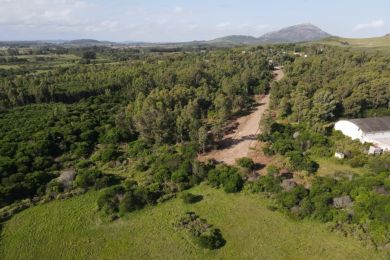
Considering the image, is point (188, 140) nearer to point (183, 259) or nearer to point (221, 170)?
point (221, 170)

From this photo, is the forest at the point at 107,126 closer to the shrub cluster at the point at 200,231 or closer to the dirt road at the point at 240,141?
the dirt road at the point at 240,141

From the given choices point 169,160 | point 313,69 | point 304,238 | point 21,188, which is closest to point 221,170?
point 169,160

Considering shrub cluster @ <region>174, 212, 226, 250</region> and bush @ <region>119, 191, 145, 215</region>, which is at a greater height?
bush @ <region>119, 191, 145, 215</region>

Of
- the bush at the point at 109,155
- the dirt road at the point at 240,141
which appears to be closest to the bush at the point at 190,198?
the dirt road at the point at 240,141

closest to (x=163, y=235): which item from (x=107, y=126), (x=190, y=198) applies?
(x=190, y=198)

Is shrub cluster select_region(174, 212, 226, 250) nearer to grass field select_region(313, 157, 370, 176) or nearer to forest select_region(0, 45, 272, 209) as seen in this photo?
forest select_region(0, 45, 272, 209)

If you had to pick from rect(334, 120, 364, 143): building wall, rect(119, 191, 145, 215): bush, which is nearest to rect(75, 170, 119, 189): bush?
rect(119, 191, 145, 215): bush
